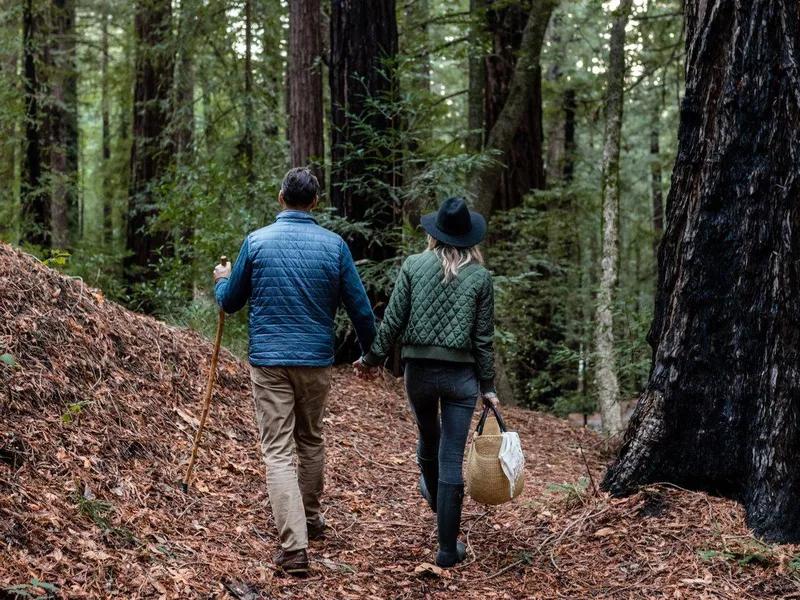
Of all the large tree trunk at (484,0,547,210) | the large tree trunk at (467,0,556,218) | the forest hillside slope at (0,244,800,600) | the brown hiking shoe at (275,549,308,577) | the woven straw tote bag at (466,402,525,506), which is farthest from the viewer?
the large tree trunk at (484,0,547,210)

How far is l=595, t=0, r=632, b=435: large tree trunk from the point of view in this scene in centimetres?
1049

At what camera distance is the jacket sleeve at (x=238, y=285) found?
4.59 m

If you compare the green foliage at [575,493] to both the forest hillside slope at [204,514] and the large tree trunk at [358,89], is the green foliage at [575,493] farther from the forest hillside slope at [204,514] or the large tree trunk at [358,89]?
the large tree trunk at [358,89]

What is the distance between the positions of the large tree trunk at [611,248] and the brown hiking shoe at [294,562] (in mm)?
6412

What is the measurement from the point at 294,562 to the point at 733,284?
3090 mm

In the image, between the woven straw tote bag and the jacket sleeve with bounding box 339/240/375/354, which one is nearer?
the woven straw tote bag

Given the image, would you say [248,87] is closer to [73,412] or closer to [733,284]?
[73,412]

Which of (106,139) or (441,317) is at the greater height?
(106,139)

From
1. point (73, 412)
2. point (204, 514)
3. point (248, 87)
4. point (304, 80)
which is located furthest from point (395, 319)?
point (248, 87)

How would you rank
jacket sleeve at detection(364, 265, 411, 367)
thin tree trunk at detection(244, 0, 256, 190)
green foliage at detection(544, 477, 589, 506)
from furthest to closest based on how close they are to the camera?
thin tree trunk at detection(244, 0, 256, 190), green foliage at detection(544, 477, 589, 506), jacket sleeve at detection(364, 265, 411, 367)

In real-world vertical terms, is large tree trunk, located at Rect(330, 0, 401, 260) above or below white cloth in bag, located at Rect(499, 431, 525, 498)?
above

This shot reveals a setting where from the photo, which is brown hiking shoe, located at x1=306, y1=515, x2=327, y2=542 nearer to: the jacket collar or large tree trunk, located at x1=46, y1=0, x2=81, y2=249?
the jacket collar

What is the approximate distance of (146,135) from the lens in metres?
14.3

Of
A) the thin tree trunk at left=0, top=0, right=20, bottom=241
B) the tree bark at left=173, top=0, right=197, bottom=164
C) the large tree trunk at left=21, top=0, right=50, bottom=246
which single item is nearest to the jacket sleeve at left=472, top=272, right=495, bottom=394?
the tree bark at left=173, top=0, right=197, bottom=164
